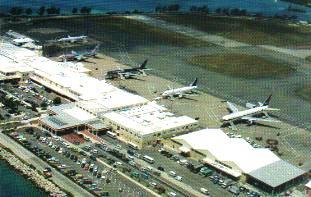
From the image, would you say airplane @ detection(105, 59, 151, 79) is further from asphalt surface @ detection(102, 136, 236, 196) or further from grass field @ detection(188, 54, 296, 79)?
asphalt surface @ detection(102, 136, 236, 196)

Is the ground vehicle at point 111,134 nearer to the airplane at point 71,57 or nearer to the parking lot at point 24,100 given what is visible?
the parking lot at point 24,100

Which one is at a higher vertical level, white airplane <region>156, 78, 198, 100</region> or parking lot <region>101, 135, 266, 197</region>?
white airplane <region>156, 78, 198, 100</region>

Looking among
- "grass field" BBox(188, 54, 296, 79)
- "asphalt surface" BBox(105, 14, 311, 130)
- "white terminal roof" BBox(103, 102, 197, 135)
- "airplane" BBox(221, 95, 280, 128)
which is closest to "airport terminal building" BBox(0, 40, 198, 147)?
"white terminal roof" BBox(103, 102, 197, 135)

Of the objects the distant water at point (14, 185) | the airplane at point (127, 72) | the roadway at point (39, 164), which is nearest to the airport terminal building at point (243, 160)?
the roadway at point (39, 164)

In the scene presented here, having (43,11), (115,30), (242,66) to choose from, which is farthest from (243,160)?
(43,11)

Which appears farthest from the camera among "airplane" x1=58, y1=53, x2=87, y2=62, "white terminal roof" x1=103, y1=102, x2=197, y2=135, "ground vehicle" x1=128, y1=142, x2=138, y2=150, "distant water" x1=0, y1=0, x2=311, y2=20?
"distant water" x1=0, y1=0, x2=311, y2=20
